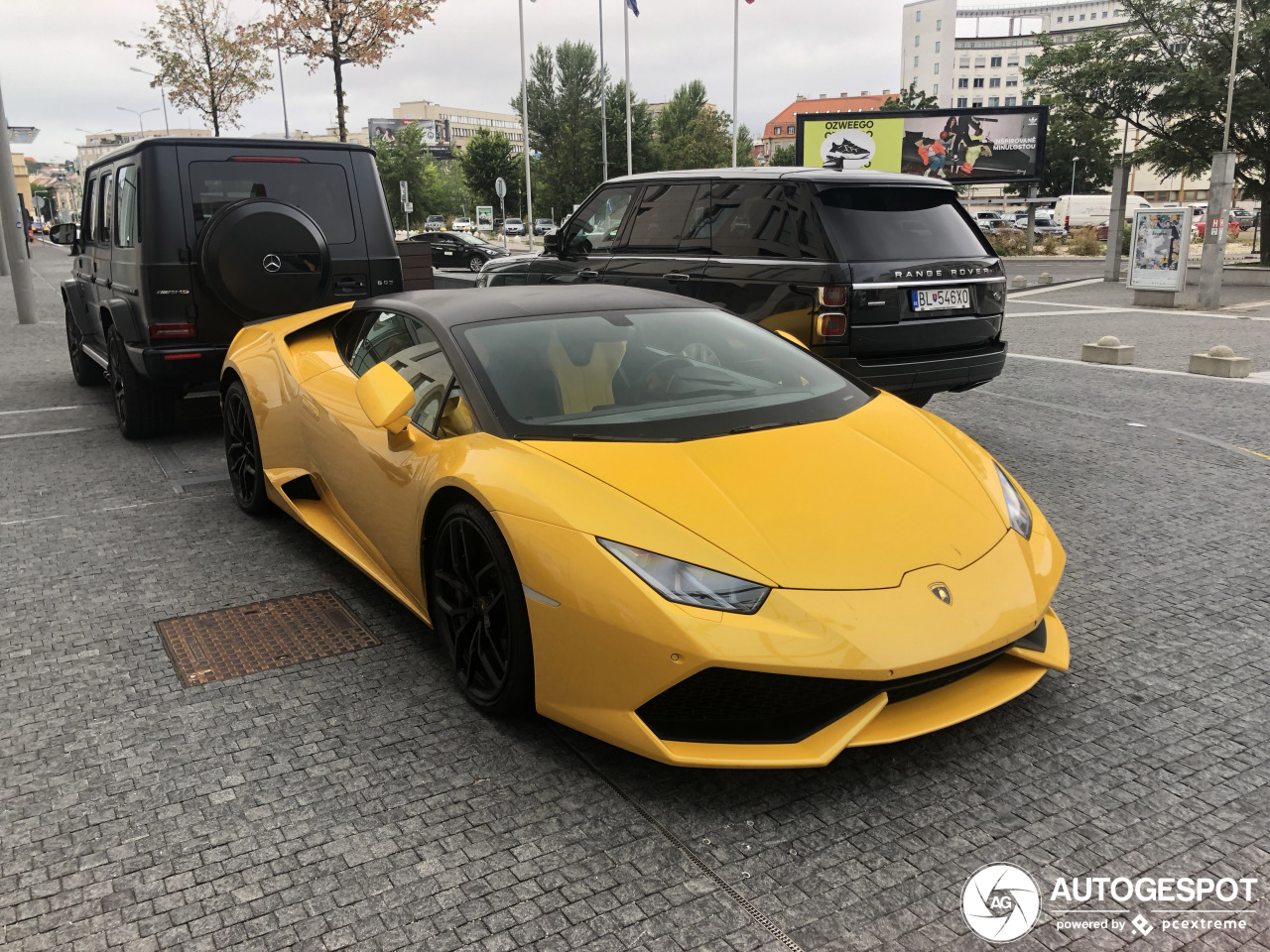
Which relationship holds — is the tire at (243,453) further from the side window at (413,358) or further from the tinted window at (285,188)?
the tinted window at (285,188)

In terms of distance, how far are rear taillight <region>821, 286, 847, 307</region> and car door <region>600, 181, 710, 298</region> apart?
121 cm

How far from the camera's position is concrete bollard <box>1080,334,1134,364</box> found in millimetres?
10891

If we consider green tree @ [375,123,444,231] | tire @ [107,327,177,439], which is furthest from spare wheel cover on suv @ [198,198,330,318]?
green tree @ [375,123,444,231]

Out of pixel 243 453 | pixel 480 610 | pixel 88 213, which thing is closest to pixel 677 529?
pixel 480 610

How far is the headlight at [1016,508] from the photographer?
3127mm

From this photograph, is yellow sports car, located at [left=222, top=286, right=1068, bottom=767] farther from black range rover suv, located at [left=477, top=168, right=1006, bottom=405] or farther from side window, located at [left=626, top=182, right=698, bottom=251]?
side window, located at [left=626, top=182, right=698, bottom=251]

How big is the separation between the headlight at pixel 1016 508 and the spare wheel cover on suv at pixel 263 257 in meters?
4.94

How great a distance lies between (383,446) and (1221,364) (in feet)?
29.9

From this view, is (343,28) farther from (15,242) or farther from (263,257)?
(263,257)

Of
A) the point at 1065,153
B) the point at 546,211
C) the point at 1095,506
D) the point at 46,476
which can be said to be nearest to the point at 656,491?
the point at 1095,506

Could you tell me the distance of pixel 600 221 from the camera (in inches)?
323

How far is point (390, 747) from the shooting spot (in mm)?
2979

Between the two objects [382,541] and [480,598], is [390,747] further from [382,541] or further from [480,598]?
[382,541]

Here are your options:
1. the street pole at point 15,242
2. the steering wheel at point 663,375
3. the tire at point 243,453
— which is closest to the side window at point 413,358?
the steering wheel at point 663,375
